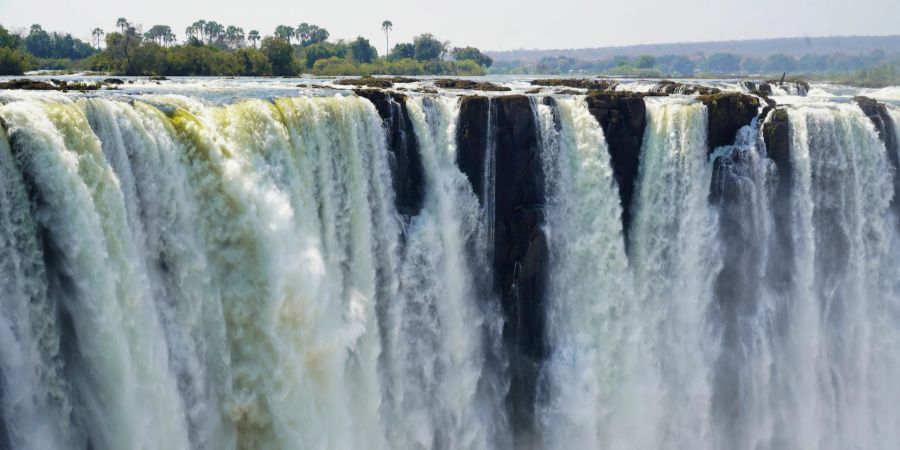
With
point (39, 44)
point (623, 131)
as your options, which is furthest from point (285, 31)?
point (623, 131)

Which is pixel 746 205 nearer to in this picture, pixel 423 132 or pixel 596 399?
pixel 596 399

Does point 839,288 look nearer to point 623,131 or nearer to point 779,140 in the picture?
point 779,140

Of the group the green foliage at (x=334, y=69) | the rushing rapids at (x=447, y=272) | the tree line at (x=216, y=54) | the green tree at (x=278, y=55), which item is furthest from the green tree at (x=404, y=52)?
the rushing rapids at (x=447, y=272)

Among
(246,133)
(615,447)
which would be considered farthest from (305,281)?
(615,447)

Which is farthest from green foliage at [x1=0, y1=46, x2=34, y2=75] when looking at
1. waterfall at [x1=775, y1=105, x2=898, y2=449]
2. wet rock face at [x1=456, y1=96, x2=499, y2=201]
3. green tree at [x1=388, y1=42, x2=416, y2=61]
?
green tree at [x1=388, y1=42, x2=416, y2=61]

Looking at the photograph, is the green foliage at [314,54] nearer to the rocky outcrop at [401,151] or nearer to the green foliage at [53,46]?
the green foliage at [53,46]
